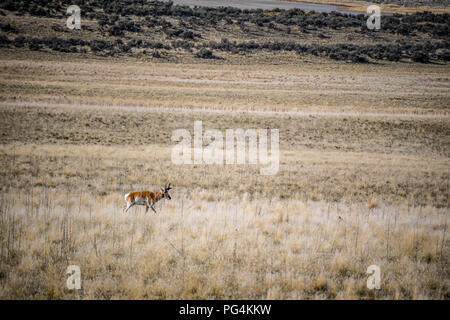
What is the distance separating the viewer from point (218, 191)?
454 inches

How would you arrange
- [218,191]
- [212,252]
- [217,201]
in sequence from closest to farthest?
1. [212,252]
2. [217,201]
3. [218,191]

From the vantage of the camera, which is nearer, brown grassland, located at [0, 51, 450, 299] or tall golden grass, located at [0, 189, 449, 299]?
tall golden grass, located at [0, 189, 449, 299]

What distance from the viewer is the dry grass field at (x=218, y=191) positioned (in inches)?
196

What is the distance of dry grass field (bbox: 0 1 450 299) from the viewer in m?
4.98

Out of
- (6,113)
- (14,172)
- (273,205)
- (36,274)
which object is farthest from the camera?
(6,113)

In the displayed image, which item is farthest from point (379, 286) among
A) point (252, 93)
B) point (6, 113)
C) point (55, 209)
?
point (252, 93)

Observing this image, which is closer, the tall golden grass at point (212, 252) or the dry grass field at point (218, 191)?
the tall golden grass at point (212, 252)

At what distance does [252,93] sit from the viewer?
35.8 metres

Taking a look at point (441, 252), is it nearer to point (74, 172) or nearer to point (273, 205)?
point (273, 205)

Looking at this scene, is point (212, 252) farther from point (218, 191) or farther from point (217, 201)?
point (218, 191)

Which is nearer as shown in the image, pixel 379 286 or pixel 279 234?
pixel 379 286

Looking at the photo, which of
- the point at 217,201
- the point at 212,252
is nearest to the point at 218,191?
the point at 217,201

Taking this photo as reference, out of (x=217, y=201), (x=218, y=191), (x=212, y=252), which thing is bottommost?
(x=218, y=191)

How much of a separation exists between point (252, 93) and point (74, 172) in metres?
26.0
